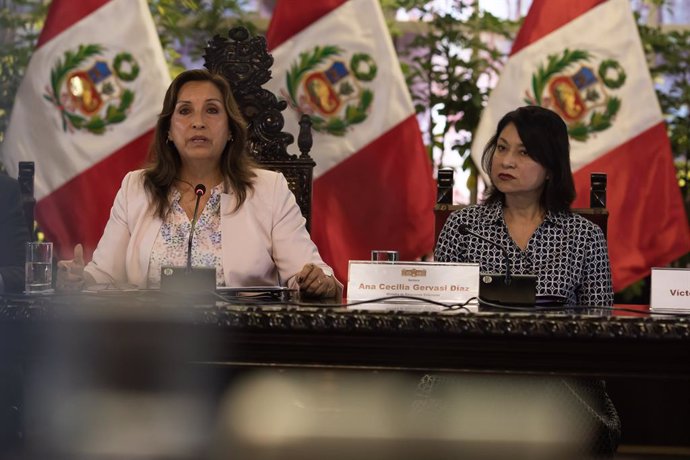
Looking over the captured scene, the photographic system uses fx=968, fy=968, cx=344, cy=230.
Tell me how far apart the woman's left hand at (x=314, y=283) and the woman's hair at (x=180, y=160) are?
519 millimetres

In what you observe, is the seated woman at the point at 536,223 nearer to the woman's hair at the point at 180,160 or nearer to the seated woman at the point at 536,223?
the seated woman at the point at 536,223

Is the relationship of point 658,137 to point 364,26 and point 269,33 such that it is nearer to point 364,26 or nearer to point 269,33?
point 364,26

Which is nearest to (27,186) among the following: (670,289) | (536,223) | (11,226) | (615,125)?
(11,226)

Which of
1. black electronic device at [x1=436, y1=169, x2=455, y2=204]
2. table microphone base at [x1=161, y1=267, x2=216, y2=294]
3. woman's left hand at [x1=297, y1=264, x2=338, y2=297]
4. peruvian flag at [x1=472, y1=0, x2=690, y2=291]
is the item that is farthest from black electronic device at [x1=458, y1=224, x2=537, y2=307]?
peruvian flag at [x1=472, y1=0, x2=690, y2=291]

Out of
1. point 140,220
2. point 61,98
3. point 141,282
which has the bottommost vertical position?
point 141,282

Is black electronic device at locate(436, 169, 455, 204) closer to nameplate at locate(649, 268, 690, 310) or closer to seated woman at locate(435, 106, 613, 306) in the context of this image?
seated woman at locate(435, 106, 613, 306)

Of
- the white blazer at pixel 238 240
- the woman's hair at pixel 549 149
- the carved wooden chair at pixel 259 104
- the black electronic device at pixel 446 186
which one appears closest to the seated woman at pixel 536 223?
the woman's hair at pixel 549 149

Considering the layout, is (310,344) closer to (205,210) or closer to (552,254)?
(205,210)

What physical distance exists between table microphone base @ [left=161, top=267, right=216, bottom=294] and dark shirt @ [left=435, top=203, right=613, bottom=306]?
938 millimetres

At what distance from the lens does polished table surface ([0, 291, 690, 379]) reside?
164 cm

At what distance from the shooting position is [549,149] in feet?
8.70

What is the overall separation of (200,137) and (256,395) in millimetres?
1068

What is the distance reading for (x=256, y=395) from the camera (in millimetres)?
1667

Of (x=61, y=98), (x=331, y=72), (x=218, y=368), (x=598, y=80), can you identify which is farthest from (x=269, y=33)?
(x=218, y=368)
